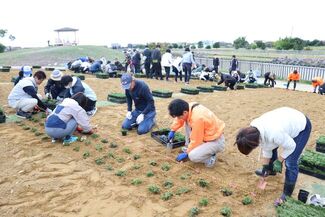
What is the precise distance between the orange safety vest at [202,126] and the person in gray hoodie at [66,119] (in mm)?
1961

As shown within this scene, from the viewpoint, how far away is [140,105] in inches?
243

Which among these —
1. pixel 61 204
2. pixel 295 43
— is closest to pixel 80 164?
pixel 61 204

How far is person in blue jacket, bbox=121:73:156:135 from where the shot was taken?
5.66 metres

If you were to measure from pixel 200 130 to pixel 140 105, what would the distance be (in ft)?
7.76

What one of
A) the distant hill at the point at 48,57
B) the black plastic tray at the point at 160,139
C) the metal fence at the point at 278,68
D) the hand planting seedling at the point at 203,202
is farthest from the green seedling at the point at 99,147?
the distant hill at the point at 48,57

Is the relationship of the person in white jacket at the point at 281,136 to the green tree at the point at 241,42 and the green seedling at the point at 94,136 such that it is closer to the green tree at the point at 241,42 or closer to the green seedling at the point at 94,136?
the green seedling at the point at 94,136

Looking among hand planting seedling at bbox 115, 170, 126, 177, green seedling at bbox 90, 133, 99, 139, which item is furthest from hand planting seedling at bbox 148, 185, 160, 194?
green seedling at bbox 90, 133, 99, 139

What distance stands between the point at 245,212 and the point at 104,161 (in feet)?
7.34

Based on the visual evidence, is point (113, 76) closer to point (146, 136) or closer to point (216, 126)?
point (146, 136)

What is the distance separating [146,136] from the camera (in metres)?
5.64

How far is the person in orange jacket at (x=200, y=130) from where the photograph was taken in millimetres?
4008

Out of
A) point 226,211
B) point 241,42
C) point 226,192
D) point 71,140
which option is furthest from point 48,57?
point 241,42

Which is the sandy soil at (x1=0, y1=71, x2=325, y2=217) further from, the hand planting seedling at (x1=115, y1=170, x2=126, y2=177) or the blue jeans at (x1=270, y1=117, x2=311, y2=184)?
the blue jeans at (x1=270, y1=117, x2=311, y2=184)

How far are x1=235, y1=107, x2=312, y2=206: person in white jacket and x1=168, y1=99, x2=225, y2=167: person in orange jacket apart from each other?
0.99 meters
